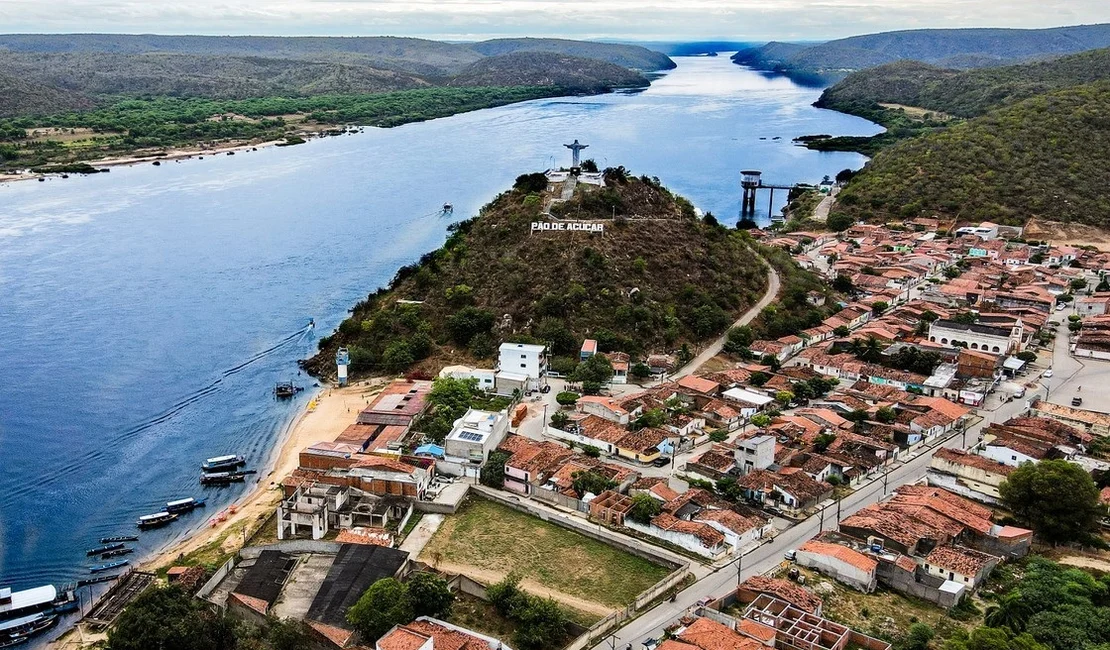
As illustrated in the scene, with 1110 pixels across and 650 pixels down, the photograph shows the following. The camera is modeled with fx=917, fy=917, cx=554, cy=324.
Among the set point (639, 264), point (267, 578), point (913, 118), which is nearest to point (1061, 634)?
point (267, 578)

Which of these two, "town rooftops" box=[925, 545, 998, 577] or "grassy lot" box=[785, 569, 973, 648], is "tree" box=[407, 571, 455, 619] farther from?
"town rooftops" box=[925, 545, 998, 577]

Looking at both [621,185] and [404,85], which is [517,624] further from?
[404,85]

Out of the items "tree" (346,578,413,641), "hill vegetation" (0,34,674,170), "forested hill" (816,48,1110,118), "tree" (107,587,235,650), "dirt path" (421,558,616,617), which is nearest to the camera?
Result: "tree" (107,587,235,650)

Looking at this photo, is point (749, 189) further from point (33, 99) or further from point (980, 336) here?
point (33, 99)

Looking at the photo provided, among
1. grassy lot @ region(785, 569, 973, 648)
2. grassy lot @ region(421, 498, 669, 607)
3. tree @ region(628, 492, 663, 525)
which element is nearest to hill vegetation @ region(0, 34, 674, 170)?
grassy lot @ region(421, 498, 669, 607)

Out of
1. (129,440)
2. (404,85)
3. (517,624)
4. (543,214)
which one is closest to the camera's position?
(517,624)
